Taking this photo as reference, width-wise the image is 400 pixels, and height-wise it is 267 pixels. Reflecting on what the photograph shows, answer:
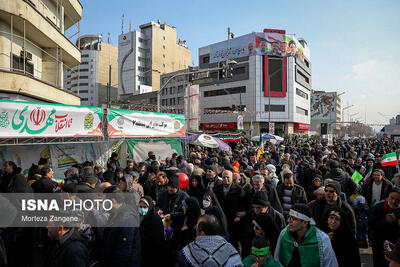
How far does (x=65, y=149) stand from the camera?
10609mm

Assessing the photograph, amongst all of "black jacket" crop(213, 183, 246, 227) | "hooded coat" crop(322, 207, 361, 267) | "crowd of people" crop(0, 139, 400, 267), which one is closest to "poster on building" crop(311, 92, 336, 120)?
"crowd of people" crop(0, 139, 400, 267)

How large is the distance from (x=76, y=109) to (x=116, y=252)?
8.39 m

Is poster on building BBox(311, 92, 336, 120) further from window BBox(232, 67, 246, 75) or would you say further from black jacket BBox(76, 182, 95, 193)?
black jacket BBox(76, 182, 95, 193)

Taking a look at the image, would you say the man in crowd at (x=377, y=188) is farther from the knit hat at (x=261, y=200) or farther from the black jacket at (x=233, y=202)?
the knit hat at (x=261, y=200)

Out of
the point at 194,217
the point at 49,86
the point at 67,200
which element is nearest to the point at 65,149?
the point at 49,86

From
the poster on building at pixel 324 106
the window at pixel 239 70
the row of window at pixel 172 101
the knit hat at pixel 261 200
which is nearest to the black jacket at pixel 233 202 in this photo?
the knit hat at pixel 261 200

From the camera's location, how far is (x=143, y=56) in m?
79.5

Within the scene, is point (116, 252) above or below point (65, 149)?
below

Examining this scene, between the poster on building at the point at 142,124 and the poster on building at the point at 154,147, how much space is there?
0.52m

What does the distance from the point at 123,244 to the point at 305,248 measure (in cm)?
199

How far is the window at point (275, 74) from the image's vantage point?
4875 centimetres

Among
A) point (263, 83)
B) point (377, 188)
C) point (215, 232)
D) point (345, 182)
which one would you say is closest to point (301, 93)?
point (263, 83)

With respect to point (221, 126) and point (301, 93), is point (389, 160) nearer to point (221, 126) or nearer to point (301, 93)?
point (221, 126)

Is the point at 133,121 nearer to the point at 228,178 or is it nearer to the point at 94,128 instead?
the point at 94,128
